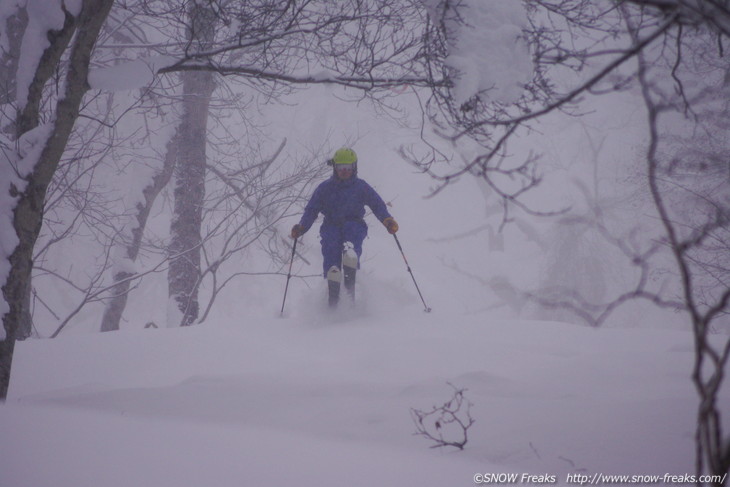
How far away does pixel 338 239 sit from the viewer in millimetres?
5324

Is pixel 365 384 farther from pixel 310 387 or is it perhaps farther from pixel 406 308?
pixel 406 308

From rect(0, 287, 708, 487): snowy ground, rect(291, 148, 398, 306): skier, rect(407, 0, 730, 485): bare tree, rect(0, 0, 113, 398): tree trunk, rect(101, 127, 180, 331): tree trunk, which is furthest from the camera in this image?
rect(101, 127, 180, 331): tree trunk

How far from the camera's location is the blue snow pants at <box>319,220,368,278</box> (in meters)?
5.28

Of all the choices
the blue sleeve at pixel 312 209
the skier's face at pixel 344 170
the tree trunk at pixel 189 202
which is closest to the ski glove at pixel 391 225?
the skier's face at pixel 344 170

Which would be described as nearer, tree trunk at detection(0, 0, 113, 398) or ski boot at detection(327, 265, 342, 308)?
tree trunk at detection(0, 0, 113, 398)

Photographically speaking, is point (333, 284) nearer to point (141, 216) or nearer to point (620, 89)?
point (620, 89)

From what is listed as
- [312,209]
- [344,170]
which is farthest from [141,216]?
[344,170]

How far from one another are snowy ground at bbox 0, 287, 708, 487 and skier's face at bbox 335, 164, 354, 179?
1.79 meters

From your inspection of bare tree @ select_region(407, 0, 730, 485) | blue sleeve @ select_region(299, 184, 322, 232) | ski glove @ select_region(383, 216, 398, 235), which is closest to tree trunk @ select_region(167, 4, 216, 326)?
blue sleeve @ select_region(299, 184, 322, 232)

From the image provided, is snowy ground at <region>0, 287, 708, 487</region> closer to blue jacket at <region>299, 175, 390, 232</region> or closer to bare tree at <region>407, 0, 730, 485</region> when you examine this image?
bare tree at <region>407, 0, 730, 485</region>

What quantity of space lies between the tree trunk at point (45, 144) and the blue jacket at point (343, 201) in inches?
116

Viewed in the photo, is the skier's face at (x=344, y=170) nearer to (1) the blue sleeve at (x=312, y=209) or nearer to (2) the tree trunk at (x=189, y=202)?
(1) the blue sleeve at (x=312, y=209)

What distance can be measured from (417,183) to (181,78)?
25667 mm

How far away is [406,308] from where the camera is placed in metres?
5.46
